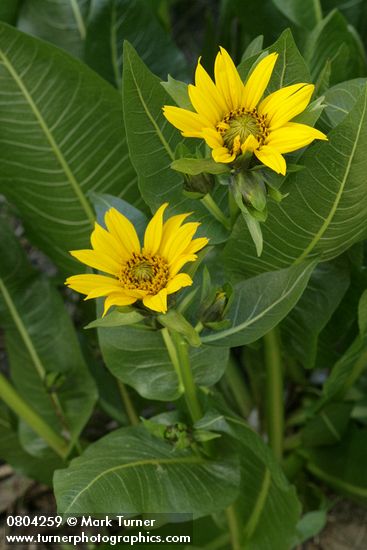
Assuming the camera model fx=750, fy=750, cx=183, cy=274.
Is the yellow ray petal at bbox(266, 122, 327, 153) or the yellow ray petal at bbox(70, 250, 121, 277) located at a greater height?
the yellow ray petal at bbox(266, 122, 327, 153)

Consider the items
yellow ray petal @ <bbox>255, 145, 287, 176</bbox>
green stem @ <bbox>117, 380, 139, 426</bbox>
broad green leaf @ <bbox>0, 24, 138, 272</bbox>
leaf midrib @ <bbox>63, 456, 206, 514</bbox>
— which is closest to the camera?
yellow ray petal @ <bbox>255, 145, 287, 176</bbox>

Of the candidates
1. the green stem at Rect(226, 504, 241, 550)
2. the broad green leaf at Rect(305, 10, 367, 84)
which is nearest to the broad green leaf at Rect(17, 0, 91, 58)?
the broad green leaf at Rect(305, 10, 367, 84)

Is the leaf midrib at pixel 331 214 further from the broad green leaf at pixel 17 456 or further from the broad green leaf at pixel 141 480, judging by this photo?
the broad green leaf at pixel 17 456

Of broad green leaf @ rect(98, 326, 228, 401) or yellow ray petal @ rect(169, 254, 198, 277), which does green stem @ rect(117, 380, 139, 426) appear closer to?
broad green leaf @ rect(98, 326, 228, 401)

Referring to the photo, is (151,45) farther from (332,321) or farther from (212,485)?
(212,485)

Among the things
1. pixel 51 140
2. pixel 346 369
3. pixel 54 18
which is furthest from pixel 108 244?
pixel 54 18
